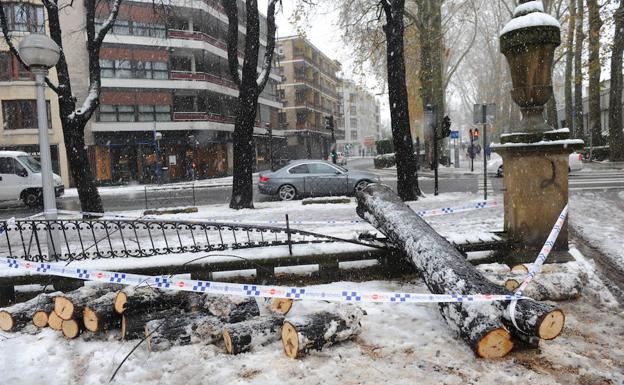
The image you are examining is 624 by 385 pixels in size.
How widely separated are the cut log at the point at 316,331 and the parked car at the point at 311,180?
11280mm

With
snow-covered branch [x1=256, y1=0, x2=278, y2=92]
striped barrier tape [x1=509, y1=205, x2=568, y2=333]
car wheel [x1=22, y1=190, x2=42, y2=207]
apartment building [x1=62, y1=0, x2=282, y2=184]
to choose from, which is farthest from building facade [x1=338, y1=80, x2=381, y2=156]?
striped barrier tape [x1=509, y1=205, x2=568, y2=333]

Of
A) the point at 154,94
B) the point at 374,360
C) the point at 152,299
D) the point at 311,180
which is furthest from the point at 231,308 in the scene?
the point at 154,94

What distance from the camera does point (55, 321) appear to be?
4148mm

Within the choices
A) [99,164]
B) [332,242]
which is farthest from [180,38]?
[332,242]

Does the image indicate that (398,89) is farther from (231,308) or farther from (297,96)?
(297,96)

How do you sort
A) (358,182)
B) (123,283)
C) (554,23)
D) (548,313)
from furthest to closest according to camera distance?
(358,182), (554,23), (123,283), (548,313)

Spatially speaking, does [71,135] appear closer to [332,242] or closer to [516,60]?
[332,242]

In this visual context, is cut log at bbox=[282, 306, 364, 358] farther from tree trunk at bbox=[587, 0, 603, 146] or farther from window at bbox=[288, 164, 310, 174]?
tree trunk at bbox=[587, 0, 603, 146]

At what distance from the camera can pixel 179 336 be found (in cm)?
373

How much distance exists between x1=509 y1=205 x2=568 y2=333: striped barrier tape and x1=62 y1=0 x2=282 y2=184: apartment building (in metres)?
27.3

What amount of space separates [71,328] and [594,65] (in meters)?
25.4

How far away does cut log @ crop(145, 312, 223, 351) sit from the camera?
12.1ft

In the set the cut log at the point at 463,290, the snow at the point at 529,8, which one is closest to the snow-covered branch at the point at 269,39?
the snow at the point at 529,8

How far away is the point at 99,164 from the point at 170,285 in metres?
30.6
